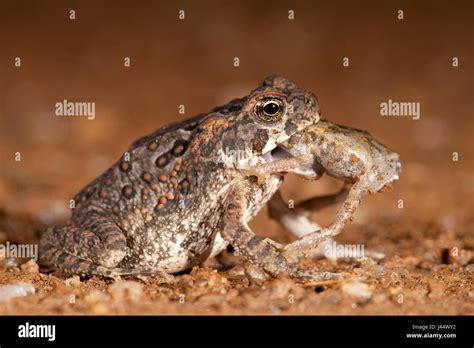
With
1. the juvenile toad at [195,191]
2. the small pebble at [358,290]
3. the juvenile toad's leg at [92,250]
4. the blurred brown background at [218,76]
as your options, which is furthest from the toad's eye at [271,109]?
the blurred brown background at [218,76]

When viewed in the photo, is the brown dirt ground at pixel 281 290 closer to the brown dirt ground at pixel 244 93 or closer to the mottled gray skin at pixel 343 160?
the brown dirt ground at pixel 244 93

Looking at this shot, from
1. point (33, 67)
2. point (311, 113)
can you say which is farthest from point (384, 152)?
point (33, 67)

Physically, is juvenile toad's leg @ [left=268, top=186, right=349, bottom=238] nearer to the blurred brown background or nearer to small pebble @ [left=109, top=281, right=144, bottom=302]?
small pebble @ [left=109, top=281, right=144, bottom=302]

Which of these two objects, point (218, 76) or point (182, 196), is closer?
point (182, 196)

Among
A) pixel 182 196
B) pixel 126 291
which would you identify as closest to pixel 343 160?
pixel 182 196

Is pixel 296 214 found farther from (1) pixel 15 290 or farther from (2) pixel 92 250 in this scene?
(1) pixel 15 290

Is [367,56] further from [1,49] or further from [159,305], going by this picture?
[159,305]
